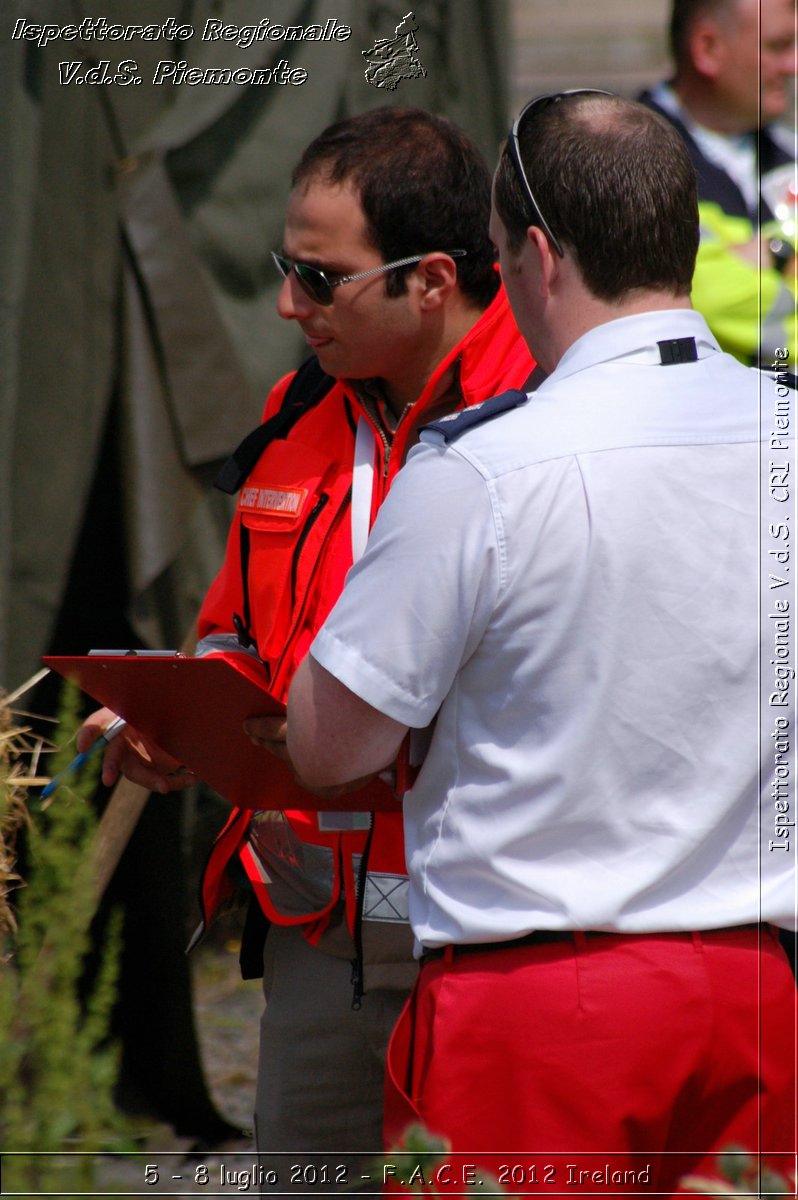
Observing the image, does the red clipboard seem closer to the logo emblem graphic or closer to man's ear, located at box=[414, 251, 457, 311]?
man's ear, located at box=[414, 251, 457, 311]

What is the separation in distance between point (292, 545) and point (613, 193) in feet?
2.97

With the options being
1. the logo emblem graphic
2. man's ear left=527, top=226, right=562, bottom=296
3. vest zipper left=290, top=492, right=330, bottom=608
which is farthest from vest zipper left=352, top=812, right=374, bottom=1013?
the logo emblem graphic

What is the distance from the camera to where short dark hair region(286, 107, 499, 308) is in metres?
2.26

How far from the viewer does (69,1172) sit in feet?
3.93

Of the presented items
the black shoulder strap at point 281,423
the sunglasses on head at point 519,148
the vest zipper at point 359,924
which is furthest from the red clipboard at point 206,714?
the sunglasses on head at point 519,148

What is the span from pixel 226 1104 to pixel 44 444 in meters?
1.97

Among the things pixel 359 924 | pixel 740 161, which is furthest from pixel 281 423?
pixel 740 161

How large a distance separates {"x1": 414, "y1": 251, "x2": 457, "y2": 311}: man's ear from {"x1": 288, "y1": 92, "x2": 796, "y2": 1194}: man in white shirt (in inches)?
25.0

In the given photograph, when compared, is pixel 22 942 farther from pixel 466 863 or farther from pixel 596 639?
pixel 596 639

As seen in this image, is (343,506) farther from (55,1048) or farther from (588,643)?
(55,1048)

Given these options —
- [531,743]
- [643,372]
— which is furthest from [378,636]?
[643,372]

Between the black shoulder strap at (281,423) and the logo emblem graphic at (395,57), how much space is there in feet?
5.56

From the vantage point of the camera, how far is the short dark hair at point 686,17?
3.05 metres

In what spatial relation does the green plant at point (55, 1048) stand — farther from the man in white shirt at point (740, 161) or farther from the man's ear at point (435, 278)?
the man in white shirt at point (740, 161)
